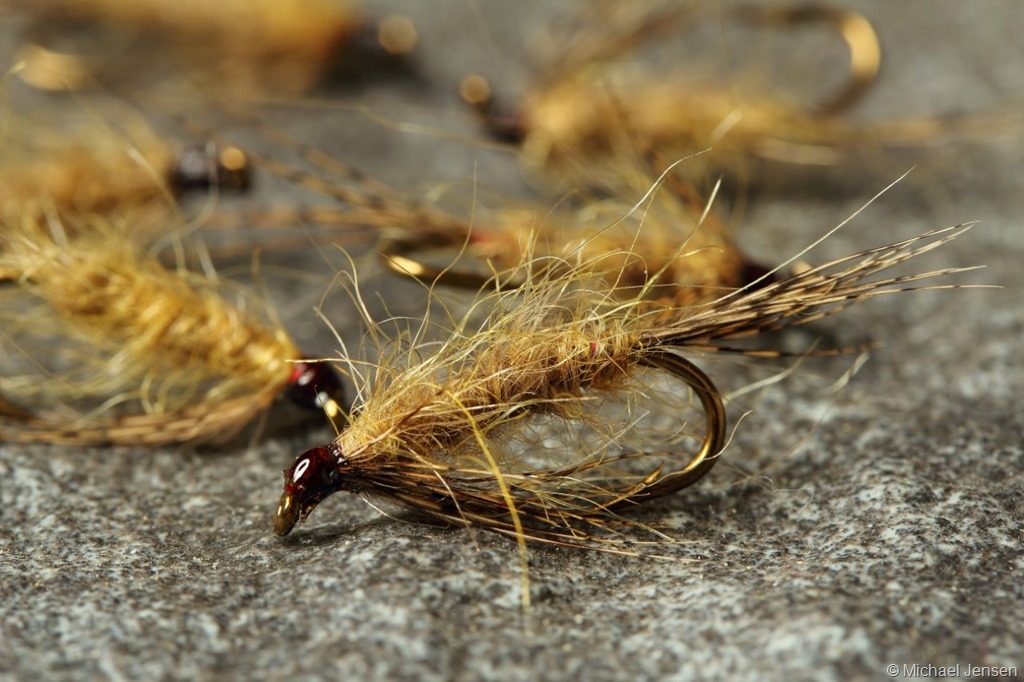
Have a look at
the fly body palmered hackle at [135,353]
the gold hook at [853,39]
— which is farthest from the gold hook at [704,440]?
the gold hook at [853,39]

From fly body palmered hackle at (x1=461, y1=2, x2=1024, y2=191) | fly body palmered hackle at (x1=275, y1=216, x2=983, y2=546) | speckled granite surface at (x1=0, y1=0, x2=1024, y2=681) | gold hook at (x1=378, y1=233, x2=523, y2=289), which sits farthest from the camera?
fly body palmered hackle at (x1=461, y1=2, x2=1024, y2=191)

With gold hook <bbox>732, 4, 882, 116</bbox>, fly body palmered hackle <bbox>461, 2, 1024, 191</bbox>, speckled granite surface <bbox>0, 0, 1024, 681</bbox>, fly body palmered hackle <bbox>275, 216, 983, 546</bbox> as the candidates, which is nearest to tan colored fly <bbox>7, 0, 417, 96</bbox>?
fly body palmered hackle <bbox>461, 2, 1024, 191</bbox>

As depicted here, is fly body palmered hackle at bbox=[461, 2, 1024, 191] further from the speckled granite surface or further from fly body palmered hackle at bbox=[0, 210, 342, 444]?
fly body palmered hackle at bbox=[0, 210, 342, 444]

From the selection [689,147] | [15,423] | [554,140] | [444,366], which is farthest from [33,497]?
[689,147]

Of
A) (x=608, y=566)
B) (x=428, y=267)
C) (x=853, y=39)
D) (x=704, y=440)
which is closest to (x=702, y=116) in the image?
(x=853, y=39)

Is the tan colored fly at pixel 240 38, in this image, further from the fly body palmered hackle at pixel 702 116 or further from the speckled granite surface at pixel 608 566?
the speckled granite surface at pixel 608 566

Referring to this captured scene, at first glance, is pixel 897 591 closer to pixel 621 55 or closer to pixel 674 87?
pixel 674 87

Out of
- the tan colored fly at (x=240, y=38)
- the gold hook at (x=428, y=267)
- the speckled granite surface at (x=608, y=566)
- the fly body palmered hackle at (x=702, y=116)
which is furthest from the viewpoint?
the tan colored fly at (x=240, y=38)
